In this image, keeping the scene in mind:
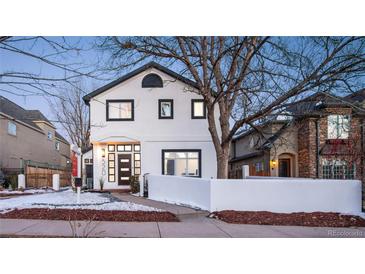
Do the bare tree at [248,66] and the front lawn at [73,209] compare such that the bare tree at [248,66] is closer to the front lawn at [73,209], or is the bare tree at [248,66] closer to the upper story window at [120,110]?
the upper story window at [120,110]

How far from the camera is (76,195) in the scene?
17.5 ft

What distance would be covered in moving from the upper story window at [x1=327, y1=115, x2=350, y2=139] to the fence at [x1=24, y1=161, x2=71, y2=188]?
449 centimetres

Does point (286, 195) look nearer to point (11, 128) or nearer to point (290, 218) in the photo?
point (290, 218)

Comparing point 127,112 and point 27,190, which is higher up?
point 127,112

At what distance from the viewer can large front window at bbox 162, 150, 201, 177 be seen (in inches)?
213

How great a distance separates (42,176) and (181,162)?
2230 mm

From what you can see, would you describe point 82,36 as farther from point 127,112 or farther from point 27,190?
point 27,190

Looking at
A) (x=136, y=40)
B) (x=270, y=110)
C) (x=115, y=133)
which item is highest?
(x=136, y=40)

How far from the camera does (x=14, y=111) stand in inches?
164

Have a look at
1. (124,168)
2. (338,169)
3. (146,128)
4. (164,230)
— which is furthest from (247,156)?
(164,230)
